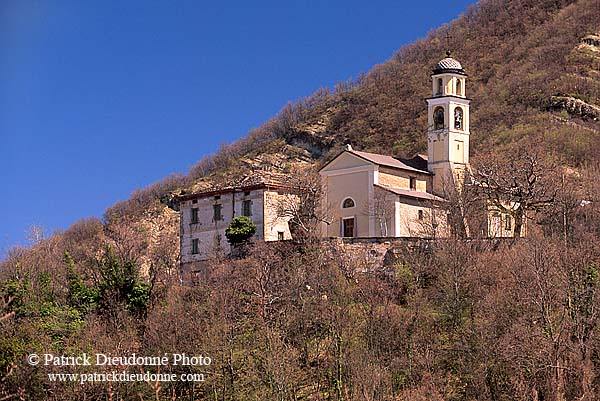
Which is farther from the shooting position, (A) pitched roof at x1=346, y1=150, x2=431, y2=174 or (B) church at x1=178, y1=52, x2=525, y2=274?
(A) pitched roof at x1=346, y1=150, x2=431, y2=174

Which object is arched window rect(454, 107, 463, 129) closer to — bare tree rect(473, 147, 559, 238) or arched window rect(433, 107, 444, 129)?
arched window rect(433, 107, 444, 129)

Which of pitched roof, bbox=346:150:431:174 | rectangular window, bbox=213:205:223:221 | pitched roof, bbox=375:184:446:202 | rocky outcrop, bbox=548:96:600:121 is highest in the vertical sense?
rocky outcrop, bbox=548:96:600:121

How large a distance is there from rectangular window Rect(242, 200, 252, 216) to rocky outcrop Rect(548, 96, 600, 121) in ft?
138

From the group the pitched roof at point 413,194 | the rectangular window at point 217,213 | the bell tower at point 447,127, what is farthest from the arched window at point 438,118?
the rectangular window at point 217,213

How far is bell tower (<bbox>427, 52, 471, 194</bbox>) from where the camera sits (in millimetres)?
57156

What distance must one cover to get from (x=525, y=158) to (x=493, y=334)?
1671cm

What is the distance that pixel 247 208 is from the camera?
54.0 m

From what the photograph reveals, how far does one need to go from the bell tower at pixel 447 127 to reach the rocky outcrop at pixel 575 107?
29.5 m

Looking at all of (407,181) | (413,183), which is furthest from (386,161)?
(413,183)

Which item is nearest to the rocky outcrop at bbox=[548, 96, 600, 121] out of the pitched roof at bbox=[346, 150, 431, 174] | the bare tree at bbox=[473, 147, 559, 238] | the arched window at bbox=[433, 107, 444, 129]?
the arched window at bbox=[433, 107, 444, 129]

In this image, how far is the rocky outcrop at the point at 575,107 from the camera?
280 ft

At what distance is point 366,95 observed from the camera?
117 meters

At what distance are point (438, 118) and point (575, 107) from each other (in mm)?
31616

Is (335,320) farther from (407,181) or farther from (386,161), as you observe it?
(407,181)
